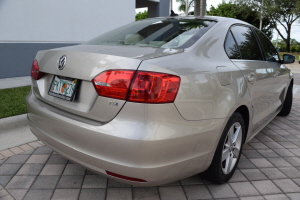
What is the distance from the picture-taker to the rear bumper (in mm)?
1750

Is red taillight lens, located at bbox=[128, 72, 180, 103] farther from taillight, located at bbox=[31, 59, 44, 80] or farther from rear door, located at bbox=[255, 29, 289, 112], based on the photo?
rear door, located at bbox=[255, 29, 289, 112]

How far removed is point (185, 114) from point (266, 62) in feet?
6.54

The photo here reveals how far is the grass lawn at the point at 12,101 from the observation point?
167 inches

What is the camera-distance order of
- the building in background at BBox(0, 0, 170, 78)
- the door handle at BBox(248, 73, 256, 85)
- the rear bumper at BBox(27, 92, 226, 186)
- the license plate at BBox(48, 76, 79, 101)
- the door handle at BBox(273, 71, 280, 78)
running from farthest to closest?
the building in background at BBox(0, 0, 170, 78) < the door handle at BBox(273, 71, 280, 78) < the door handle at BBox(248, 73, 256, 85) < the license plate at BBox(48, 76, 79, 101) < the rear bumper at BBox(27, 92, 226, 186)

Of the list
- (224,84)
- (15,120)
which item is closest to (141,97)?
(224,84)

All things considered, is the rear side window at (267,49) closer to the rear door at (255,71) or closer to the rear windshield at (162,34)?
the rear door at (255,71)

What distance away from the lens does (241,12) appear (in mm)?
39875

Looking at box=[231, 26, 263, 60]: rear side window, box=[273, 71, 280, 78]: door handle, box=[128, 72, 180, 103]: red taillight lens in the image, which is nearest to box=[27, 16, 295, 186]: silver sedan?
box=[128, 72, 180, 103]: red taillight lens

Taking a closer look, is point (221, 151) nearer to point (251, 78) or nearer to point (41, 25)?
point (251, 78)

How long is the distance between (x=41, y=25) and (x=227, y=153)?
287 inches

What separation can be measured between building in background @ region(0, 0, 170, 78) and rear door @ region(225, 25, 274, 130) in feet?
21.5

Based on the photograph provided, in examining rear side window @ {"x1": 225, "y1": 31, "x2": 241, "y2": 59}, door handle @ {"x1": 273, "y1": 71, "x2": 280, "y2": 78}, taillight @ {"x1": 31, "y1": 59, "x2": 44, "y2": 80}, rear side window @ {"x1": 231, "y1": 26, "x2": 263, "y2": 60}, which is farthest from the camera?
door handle @ {"x1": 273, "y1": 71, "x2": 280, "y2": 78}

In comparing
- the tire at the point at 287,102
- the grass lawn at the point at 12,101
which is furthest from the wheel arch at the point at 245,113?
the grass lawn at the point at 12,101

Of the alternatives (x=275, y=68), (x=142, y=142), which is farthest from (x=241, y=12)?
(x=142, y=142)
